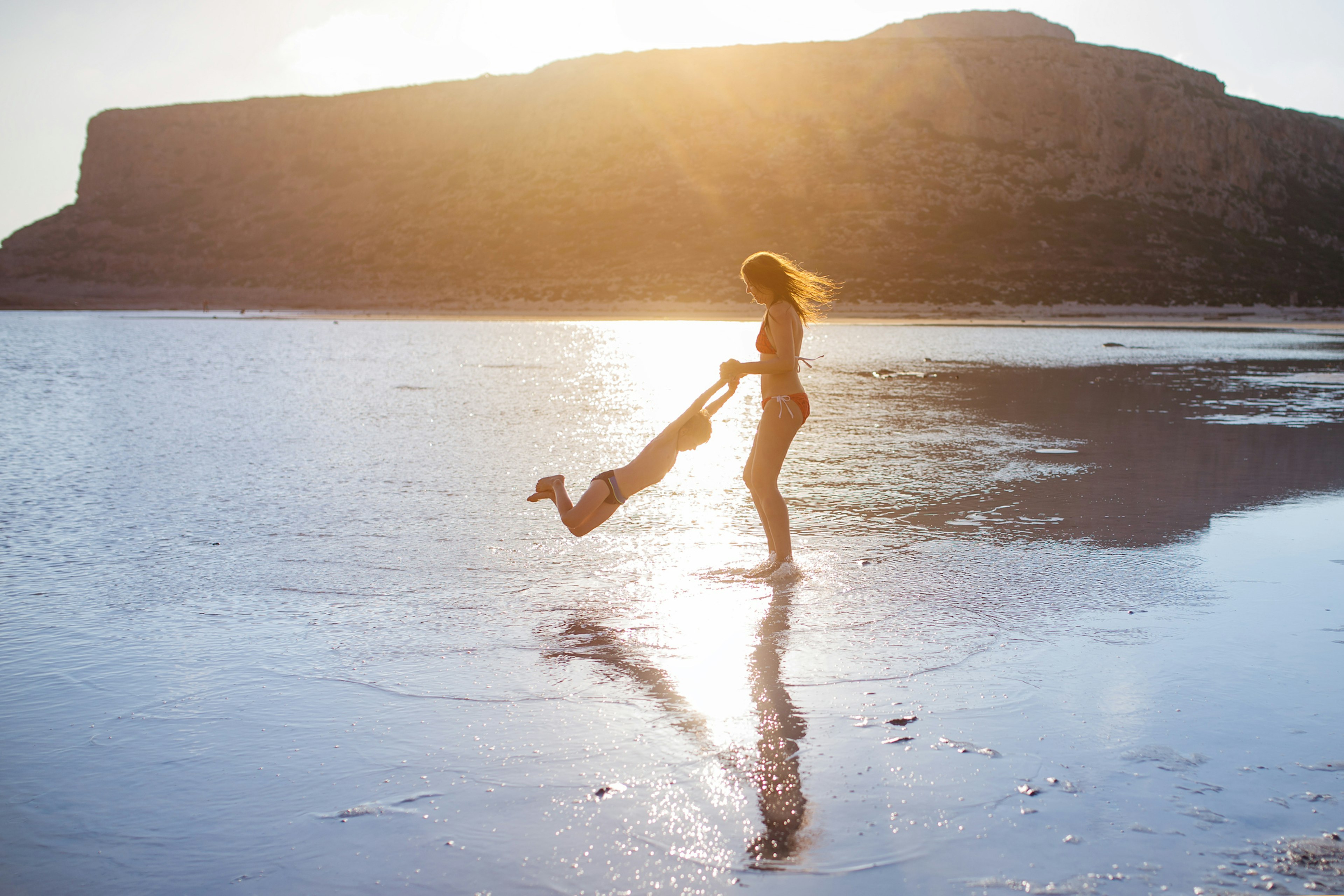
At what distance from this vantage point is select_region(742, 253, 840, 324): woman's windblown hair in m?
5.35

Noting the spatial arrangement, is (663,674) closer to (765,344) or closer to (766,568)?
(766,568)

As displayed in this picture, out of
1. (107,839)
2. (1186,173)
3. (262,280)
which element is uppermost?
(1186,173)

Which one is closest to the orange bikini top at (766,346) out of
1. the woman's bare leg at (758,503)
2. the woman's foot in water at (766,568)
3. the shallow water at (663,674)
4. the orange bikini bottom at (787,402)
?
the orange bikini bottom at (787,402)

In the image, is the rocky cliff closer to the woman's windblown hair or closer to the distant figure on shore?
the woman's windblown hair

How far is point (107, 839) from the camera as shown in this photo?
2.79 meters

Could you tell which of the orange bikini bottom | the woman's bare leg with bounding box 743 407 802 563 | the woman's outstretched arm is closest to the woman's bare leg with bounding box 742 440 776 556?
the woman's bare leg with bounding box 743 407 802 563

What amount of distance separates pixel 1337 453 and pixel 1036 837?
9.41 m

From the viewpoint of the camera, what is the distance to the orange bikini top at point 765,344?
5.54m

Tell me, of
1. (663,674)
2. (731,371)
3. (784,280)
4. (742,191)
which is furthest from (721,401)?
(742,191)

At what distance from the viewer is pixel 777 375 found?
5582mm

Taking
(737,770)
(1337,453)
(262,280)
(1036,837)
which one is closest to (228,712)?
(737,770)

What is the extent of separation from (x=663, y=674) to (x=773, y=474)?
6.30 ft

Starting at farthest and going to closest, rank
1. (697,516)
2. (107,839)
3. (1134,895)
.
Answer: (697,516), (107,839), (1134,895)

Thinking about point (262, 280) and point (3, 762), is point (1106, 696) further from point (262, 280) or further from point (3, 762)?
point (262, 280)
